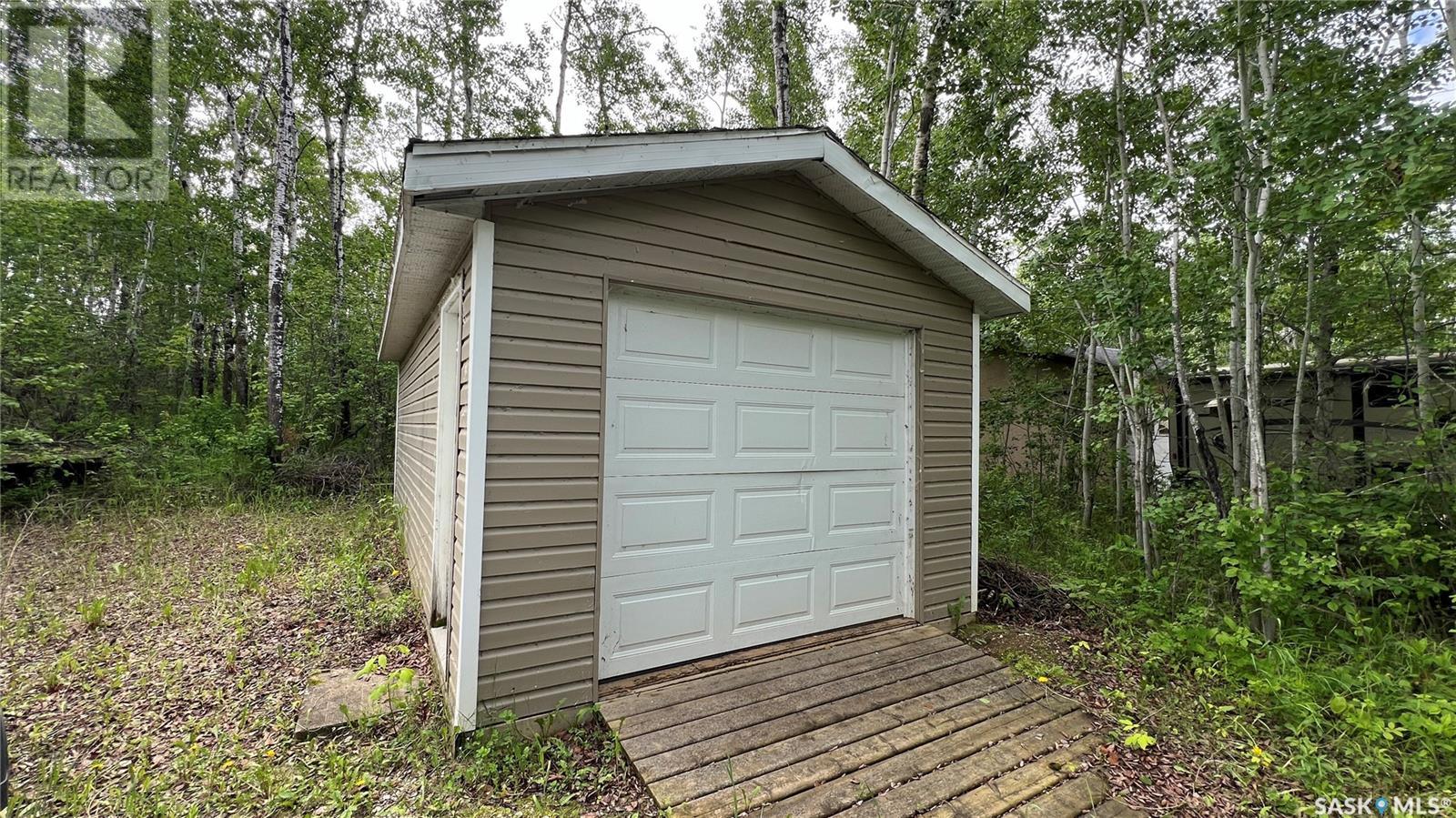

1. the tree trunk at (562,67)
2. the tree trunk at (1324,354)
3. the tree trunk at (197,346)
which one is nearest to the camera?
the tree trunk at (1324,354)

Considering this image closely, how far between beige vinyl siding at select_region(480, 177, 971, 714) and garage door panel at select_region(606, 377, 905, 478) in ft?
0.93

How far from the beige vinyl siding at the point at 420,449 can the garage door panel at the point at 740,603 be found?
1504 millimetres

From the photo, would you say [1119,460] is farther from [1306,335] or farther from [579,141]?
[579,141]

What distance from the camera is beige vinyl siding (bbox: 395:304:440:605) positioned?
149 inches

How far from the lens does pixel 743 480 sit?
3322 mm

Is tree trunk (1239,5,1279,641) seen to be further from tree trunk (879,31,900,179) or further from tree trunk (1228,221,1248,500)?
tree trunk (879,31,900,179)

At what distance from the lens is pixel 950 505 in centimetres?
407

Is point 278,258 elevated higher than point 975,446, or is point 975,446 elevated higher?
point 278,258

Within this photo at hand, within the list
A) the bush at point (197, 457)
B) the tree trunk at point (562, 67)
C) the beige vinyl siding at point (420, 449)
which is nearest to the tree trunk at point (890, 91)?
the beige vinyl siding at point (420, 449)

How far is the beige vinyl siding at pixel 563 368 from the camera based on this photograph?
2479 millimetres

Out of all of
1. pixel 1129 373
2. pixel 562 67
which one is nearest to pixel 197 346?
pixel 562 67

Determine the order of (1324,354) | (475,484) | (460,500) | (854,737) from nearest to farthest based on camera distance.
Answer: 1. (475,484)
2. (854,737)
3. (460,500)
4. (1324,354)

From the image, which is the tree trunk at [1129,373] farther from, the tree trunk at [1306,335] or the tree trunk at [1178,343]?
the tree trunk at [1306,335]

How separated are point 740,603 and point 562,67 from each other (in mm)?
13437
